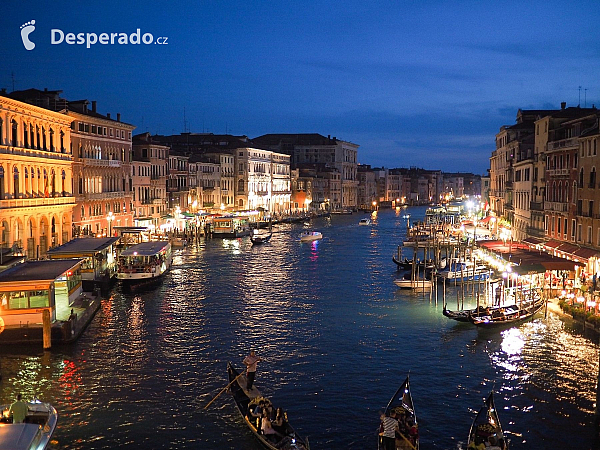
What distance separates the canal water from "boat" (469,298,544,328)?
1.03 feet

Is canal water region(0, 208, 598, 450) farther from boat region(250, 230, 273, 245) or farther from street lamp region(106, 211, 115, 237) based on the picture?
boat region(250, 230, 273, 245)

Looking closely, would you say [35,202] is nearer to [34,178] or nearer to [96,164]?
[34,178]

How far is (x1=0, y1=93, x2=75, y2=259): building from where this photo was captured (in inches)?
1065

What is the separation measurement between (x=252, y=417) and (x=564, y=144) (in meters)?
20.7

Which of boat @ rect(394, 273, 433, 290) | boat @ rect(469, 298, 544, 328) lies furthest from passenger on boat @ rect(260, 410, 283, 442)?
boat @ rect(394, 273, 433, 290)

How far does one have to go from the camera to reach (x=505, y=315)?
20469 millimetres

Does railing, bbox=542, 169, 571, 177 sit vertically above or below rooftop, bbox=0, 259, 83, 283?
above

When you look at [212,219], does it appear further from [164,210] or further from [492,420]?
[492,420]

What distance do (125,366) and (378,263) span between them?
21.4 metres

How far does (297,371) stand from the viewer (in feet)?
54.2

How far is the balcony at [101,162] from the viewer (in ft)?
127

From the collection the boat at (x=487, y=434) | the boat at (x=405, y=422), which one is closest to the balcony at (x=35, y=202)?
the boat at (x=405, y=422)

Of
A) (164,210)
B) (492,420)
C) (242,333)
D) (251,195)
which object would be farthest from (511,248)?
(251,195)

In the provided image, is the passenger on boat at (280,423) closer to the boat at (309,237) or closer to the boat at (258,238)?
the boat at (258,238)
